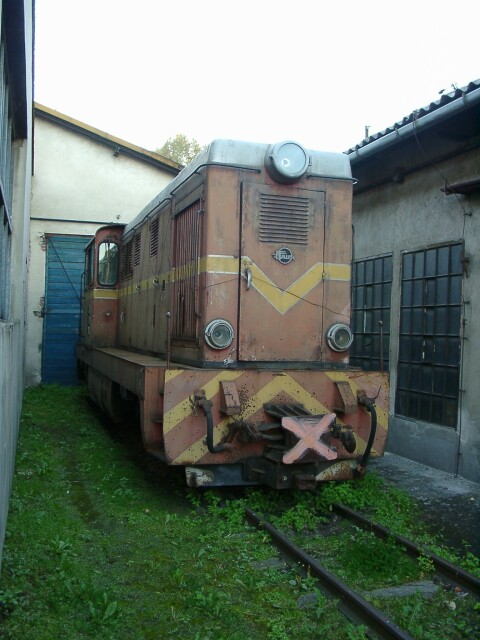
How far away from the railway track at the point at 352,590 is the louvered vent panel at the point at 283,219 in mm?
2377

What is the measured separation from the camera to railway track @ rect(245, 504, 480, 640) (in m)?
3.30

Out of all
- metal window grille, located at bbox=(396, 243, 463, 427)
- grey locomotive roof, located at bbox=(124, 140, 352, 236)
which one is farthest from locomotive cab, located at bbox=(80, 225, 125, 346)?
metal window grille, located at bbox=(396, 243, 463, 427)

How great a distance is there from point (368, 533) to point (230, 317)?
209cm

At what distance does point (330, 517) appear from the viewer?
5277mm

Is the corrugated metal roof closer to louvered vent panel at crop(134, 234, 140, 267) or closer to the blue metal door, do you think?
louvered vent panel at crop(134, 234, 140, 267)

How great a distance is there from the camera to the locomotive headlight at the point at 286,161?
557 centimetres

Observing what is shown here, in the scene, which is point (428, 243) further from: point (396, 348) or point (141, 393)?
point (141, 393)

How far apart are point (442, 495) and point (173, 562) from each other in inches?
119

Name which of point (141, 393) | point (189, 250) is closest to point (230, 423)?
point (141, 393)

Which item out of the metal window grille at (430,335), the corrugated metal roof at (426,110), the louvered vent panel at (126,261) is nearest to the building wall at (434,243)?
the metal window grille at (430,335)

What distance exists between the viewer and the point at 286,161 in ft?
18.4

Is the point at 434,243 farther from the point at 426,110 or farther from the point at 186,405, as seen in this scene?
the point at 186,405

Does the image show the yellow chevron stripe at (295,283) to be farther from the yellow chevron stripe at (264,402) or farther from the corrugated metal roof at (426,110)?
the corrugated metal roof at (426,110)

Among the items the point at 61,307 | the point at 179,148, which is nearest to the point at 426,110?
the point at 61,307
